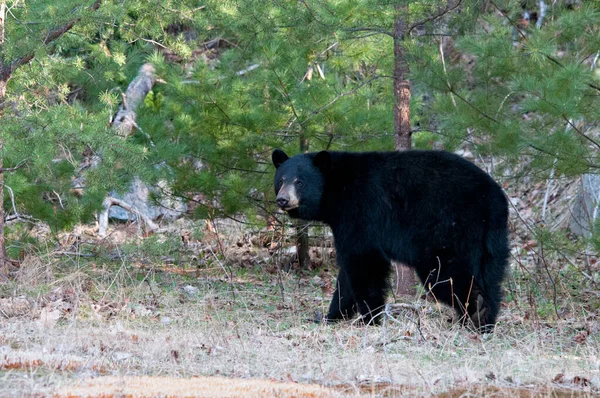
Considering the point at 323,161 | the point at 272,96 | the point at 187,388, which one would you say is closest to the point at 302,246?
the point at 272,96

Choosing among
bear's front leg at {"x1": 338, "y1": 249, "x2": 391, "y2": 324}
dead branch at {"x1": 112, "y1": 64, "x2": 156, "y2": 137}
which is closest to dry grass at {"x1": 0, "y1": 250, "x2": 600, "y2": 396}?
bear's front leg at {"x1": 338, "y1": 249, "x2": 391, "y2": 324}

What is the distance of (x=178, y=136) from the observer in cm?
988

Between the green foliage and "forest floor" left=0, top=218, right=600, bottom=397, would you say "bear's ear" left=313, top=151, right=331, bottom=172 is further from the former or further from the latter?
"forest floor" left=0, top=218, right=600, bottom=397

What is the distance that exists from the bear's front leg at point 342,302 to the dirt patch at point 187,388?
9.87 feet

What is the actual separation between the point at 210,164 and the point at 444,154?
3691 millimetres

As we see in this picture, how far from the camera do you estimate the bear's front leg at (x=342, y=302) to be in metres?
7.64

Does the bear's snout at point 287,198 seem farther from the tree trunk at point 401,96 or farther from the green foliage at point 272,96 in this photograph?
the tree trunk at point 401,96

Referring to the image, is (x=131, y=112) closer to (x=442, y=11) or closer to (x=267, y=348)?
(x=442, y=11)

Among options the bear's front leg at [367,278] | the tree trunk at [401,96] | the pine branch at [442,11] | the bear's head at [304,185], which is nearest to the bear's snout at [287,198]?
the bear's head at [304,185]

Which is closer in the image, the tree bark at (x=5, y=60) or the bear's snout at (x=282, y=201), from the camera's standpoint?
the bear's snout at (x=282, y=201)

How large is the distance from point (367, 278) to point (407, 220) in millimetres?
681

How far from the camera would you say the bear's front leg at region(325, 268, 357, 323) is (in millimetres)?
7637

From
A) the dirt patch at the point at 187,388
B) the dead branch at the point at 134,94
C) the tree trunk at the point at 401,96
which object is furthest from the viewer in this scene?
the dead branch at the point at 134,94

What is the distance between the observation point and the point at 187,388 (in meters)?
4.41
